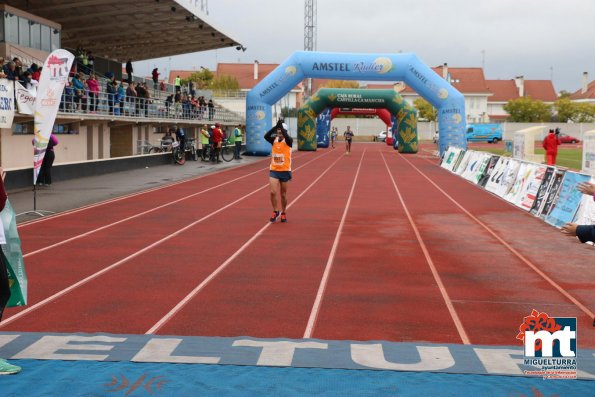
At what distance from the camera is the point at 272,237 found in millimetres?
12062

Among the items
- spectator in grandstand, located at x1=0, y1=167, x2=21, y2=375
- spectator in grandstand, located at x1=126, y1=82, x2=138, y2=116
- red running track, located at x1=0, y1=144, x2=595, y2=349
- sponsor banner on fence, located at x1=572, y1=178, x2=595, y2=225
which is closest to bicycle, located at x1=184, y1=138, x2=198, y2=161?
spectator in grandstand, located at x1=126, y1=82, x2=138, y2=116

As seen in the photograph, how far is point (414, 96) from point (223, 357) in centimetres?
11334

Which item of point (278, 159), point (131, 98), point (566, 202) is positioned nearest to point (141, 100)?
point (131, 98)

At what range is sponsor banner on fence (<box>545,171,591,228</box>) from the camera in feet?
42.9

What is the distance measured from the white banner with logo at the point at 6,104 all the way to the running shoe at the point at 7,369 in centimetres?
1410

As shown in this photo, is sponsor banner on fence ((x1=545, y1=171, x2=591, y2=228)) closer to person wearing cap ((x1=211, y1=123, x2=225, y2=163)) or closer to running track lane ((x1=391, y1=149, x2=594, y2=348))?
running track lane ((x1=391, y1=149, x2=594, y2=348))

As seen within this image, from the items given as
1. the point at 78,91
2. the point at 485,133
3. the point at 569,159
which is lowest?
the point at 569,159

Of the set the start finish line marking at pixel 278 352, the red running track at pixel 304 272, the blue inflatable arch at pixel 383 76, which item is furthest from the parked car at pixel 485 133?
the start finish line marking at pixel 278 352

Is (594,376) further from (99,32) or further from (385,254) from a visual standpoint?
(99,32)

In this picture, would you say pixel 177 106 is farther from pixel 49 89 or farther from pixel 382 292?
pixel 382 292

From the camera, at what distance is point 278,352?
5.75 metres

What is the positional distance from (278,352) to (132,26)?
33.7 meters

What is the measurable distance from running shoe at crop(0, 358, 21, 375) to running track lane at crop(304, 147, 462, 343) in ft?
8.07

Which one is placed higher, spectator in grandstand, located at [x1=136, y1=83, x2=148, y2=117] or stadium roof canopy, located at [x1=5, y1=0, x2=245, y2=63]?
stadium roof canopy, located at [x1=5, y1=0, x2=245, y2=63]
